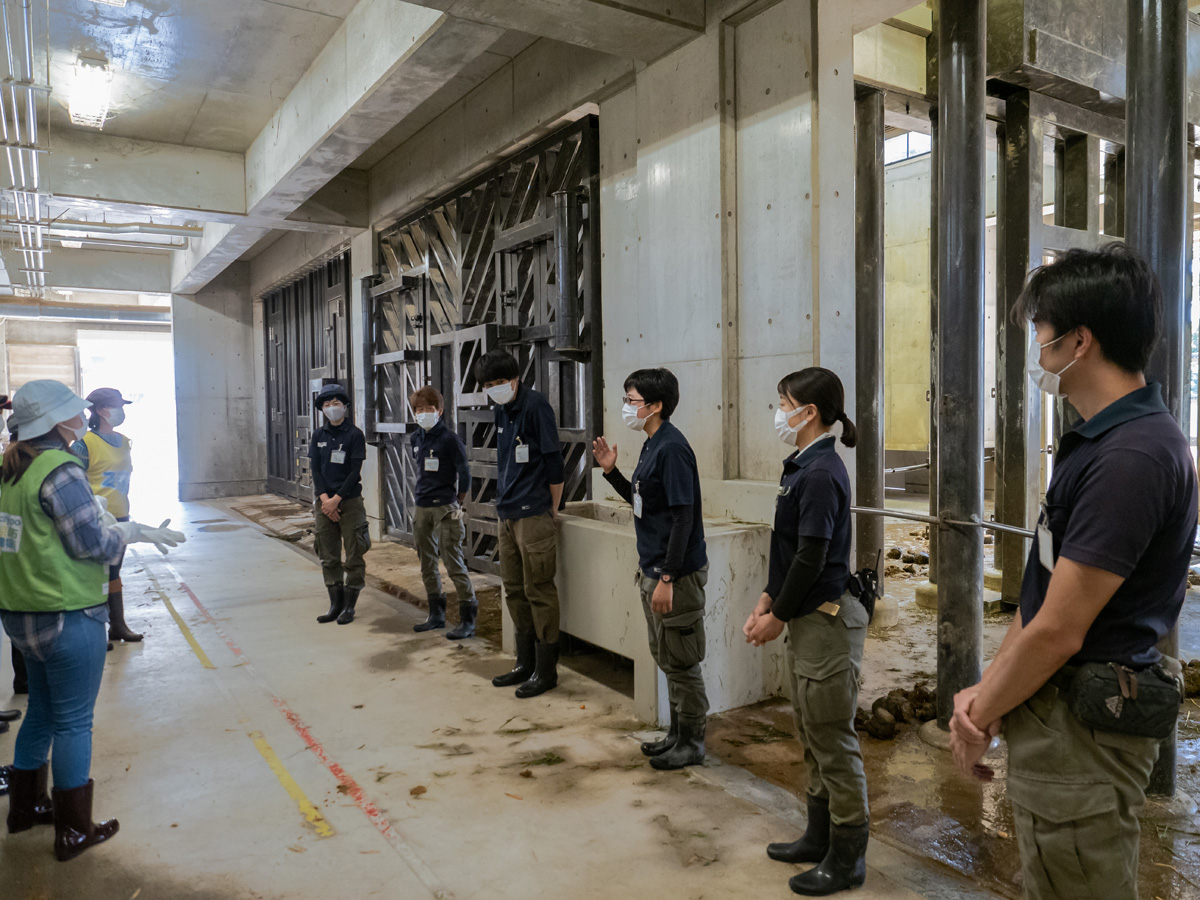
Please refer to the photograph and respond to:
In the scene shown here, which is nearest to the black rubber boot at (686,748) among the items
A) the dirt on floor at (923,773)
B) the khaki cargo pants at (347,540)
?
the dirt on floor at (923,773)

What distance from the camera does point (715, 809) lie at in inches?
122

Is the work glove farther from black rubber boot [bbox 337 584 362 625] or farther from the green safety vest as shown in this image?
black rubber boot [bbox 337 584 362 625]

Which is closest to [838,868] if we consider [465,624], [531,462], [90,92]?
[531,462]

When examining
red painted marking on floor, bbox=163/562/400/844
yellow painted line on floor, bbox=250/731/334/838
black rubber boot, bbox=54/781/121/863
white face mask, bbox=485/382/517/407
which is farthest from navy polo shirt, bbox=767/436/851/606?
black rubber boot, bbox=54/781/121/863

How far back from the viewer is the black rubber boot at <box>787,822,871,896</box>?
8.26 ft

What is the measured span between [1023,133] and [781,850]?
559 cm

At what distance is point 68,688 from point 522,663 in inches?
92.0

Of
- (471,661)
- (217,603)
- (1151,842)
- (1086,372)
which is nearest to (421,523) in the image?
(471,661)

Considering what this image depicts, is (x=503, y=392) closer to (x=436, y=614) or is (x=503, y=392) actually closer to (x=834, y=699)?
(x=436, y=614)

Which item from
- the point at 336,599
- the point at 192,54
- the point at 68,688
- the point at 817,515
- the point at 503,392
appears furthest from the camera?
the point at 192,54

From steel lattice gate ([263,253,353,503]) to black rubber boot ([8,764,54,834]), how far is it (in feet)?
25.9

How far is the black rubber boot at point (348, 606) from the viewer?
6012mm

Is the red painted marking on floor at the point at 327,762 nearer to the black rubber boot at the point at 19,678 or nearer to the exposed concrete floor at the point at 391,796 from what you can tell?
the exposed concrete floor at the point at 391,796

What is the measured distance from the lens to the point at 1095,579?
1.39 meters
